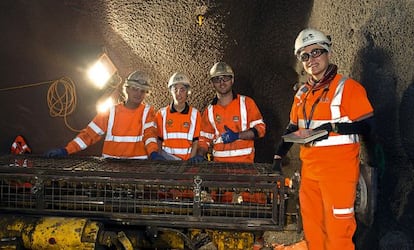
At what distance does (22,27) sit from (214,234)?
440 centimetres

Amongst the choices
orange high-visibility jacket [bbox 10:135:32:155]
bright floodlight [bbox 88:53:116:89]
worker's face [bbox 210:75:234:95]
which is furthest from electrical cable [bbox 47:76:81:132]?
worker's face [bbox 210:75:234:95]

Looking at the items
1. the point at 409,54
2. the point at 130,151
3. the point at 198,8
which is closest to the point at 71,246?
the point at 130,151

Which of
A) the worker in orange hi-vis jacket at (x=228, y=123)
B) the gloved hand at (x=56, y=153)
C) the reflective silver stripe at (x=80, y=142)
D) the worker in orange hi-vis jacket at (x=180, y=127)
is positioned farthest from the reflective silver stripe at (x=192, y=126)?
the gloved hand at (x=56, y=153)

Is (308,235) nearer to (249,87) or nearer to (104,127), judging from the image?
(104,127)

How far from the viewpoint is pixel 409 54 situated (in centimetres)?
301

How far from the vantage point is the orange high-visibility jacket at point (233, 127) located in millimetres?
4254

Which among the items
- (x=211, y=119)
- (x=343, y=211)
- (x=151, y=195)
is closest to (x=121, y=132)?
(x=211, y=119)

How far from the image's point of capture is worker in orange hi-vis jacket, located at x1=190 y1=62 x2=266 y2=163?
425cm

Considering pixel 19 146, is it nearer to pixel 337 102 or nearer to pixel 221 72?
pixel 221 72

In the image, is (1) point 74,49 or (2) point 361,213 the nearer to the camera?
(2) point 361,213

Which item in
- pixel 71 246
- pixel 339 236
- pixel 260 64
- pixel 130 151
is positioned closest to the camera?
pixel 71 246

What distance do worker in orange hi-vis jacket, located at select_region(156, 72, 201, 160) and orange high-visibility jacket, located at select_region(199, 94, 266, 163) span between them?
0.40 feet

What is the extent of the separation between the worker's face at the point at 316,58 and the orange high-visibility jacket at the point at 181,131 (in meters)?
1.64

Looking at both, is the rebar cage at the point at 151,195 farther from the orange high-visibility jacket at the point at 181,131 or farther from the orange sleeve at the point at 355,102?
the orange high-visibility jacket at the point at 181,131
